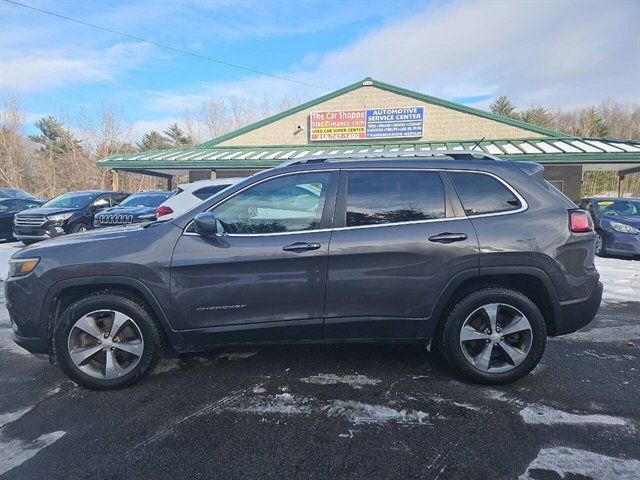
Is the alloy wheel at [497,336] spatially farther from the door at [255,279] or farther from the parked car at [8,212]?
the parked car at [8,212]

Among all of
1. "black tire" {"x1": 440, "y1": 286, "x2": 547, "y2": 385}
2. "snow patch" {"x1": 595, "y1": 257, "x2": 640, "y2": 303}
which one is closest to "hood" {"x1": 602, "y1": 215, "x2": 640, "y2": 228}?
"snow patch" {"x1": 595, "y1": 257, "x2": 640, "y2": 303}

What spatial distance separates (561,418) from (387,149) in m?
14.2

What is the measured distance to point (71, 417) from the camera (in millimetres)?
2881

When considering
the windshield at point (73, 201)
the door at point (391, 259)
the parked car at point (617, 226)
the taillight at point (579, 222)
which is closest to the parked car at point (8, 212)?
the windshield at point (73, 201)

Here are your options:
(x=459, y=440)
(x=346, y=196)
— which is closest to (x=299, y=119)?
(x=346, y=196)

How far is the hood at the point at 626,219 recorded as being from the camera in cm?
945

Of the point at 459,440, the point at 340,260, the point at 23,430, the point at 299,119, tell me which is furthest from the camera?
the point at 299,119

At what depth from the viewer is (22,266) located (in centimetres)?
320

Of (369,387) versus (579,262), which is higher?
(579,262)

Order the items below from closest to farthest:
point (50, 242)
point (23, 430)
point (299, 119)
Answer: point (23, 430), point (50, 242), point (299, 119)

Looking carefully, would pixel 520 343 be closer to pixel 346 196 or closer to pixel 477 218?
pixel 477 218

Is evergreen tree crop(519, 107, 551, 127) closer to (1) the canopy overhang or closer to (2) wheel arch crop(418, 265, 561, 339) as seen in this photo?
(1) the canopy overhang

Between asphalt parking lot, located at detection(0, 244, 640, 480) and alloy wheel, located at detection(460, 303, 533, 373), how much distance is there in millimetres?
211

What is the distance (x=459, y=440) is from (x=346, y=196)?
1899 millimetres
